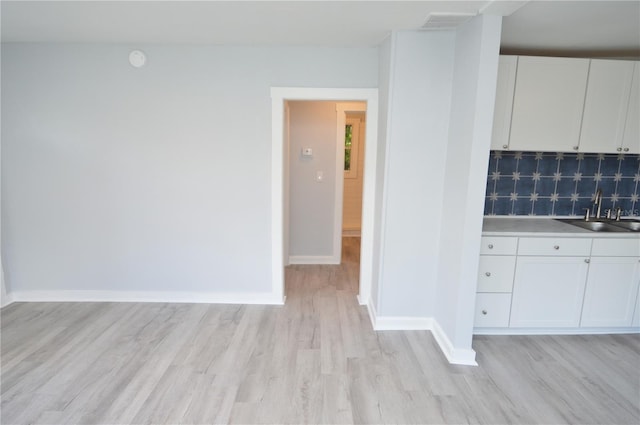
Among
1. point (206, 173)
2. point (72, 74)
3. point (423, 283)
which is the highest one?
point (72, 74)

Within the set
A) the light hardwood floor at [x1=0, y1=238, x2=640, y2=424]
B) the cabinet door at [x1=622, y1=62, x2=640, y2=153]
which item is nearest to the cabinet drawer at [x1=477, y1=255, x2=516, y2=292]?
the light hardwood floor at [x1=0, y1=238, x2=640, y2=424]

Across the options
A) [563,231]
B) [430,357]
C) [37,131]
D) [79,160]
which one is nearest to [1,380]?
[79,160]

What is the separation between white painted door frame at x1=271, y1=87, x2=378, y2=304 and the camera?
10.2 ft

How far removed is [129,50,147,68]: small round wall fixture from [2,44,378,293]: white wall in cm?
5

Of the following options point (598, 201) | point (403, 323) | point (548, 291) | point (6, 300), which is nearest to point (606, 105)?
point (598, 201)

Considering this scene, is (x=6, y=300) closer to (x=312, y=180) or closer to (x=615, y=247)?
(x=312, y=180)

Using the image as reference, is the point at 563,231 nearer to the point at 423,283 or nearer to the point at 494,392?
the point at 423,283

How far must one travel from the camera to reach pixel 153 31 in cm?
267

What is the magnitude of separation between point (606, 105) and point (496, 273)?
1565 mm

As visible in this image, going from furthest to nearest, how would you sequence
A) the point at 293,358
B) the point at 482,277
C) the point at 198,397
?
the point at 482,277 < the point at 293,358 < the point at 198,397

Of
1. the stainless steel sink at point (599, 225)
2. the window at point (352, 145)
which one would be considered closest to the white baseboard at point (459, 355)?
the stainless steel sink at point (599, 225)

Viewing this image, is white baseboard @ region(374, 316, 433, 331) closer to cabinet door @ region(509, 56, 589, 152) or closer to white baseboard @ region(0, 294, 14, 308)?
cabinet door @ region(509, 56, 589, 152)

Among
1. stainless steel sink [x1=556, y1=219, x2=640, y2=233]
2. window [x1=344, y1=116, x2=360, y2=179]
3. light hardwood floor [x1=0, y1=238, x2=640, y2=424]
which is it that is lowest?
light hardwood floor [x1=0, y1=238, x2=640, y2=424]

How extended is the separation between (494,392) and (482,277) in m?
0.82
